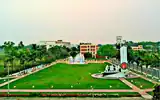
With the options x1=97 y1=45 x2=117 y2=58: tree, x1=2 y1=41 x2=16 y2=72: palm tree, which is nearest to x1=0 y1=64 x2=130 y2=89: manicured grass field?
x1=2 y1=41 x2=16 y2=72: palm tree

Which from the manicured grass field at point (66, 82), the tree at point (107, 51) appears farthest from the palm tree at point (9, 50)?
the tree at point (107, 51)

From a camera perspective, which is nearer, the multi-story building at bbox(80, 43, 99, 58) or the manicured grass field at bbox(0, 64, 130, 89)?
the manicured grass field at bbox(0, 64, 130, 89)

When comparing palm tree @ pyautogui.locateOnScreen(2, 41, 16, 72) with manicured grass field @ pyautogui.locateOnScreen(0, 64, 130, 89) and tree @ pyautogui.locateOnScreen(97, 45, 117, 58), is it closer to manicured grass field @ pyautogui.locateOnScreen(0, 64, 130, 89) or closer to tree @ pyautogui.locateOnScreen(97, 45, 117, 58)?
manicured grass field @ pyautogui.locateOnScreen(0, 64, 130, 89)

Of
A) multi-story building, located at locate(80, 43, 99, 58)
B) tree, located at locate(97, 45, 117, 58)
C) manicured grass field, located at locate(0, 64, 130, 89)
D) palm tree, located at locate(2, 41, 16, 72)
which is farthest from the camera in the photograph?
multi-story building, located at locate(80, 43, 99, 58)

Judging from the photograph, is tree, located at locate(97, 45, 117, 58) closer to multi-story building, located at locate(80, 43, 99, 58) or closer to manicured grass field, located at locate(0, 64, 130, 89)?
multi-story building, located at locate(80, 43, 99, 58)

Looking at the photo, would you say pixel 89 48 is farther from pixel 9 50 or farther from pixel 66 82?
pixel 66 82

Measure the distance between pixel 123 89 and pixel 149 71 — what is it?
23.4m

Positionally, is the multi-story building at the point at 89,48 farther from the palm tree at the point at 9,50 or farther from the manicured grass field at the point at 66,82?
the manicured grass field at the point at 66,82

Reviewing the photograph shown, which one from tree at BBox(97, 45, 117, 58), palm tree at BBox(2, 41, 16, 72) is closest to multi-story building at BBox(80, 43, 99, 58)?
tree at BBox(97, 45, 117, 58)

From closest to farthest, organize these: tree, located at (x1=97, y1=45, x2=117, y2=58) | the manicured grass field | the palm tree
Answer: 1. the manicured grass field
2. the palm tree
3. tree, located at (x1=97, y1=45, x2=117, y2=58)

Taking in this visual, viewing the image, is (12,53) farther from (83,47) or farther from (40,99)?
(83,47)

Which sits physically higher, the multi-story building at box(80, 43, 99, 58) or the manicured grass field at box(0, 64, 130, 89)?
the multi-story building at box(80, 43, 99, 58)

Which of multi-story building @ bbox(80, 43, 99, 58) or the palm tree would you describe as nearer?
the palm tree

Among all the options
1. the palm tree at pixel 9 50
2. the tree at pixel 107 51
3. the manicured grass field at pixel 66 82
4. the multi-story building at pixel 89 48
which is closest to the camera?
the manicured grass field at pixel 66 82
